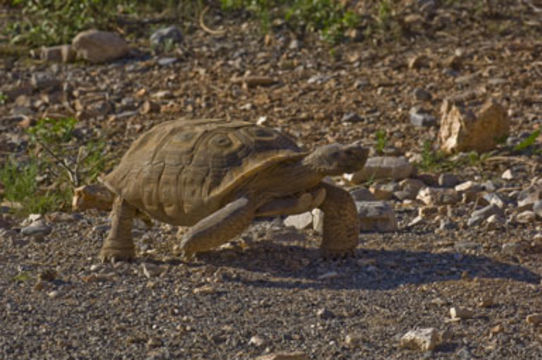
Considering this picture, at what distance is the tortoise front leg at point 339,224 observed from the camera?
5359 mm

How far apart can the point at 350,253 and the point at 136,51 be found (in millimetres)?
5228

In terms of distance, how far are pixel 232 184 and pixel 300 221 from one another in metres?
0.91

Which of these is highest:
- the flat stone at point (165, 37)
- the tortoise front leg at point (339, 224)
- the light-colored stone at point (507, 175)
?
the tortoise front leg at point (339, 224)

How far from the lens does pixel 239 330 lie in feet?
14.0

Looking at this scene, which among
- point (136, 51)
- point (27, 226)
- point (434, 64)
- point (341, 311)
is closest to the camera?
point (341, 311)

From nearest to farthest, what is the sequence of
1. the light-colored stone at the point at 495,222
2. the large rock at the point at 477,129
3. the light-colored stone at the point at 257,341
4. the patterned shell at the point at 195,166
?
the light-colored stone at the point at 257,341 < the patterned shell at the point at 195,166 < the light-colored stone at the point at 495,222 < the large rock at the point at 477,129

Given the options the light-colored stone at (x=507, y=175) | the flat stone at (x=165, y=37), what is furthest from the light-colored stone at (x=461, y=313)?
the flat stone at (x=165, y=37)

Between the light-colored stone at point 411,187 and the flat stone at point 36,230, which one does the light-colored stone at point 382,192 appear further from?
the flat stone at point 36,230

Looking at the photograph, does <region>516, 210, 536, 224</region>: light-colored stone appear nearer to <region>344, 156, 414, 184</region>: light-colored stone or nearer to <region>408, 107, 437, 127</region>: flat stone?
<region>344, 156, 414, 184</region>: light-colored stone

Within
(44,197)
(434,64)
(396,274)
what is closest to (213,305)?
(396,274)

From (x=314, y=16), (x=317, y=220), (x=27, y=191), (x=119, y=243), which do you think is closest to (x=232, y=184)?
(x=119, y=243)

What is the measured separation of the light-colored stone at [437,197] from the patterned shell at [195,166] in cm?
121

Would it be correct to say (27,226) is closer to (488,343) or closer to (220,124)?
(220,124)

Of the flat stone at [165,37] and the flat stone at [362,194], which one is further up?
the flat stone at [362,194]
